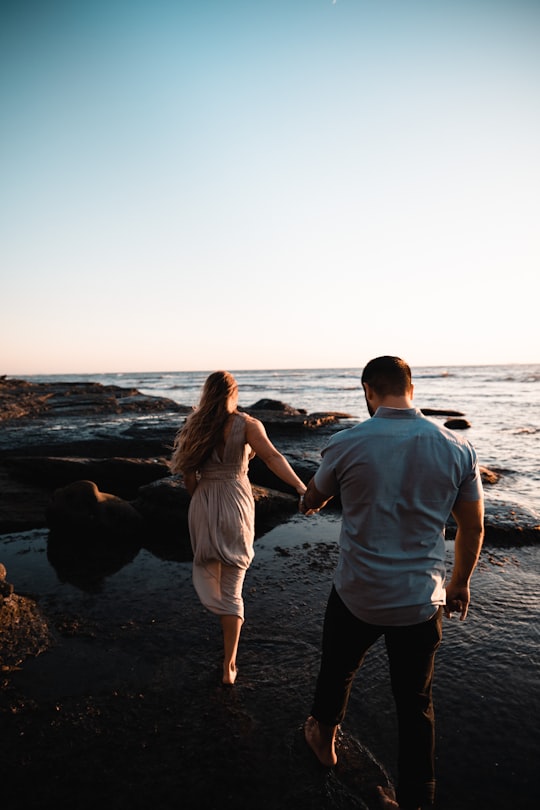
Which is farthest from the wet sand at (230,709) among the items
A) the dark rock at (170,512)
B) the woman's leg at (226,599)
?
the dark rock at (170,512)

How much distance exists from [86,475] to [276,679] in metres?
6.67

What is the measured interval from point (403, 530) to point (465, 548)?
0.45 metres

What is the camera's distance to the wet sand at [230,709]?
100 inches

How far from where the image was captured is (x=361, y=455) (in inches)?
84.7

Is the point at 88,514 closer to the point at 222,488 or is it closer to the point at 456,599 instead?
the point at 222,488

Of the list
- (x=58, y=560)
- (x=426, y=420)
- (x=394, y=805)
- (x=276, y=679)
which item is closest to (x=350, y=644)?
(x=394, y=805)

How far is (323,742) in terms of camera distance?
265cm

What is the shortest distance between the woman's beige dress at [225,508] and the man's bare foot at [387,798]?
159 centimetres

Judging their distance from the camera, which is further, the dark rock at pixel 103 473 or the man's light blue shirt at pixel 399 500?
the dark rock at pixel 103 473

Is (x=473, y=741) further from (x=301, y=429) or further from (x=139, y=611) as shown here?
(x=301, y=429)

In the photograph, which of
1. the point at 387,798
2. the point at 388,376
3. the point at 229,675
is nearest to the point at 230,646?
the point at 229,675

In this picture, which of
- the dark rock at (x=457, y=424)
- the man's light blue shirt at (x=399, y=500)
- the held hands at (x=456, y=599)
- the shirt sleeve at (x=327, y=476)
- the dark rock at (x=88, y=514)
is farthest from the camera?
the dark rock at (x=457, y=424)

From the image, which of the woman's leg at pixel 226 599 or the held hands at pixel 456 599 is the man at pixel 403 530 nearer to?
the held hands at pixel 456 599

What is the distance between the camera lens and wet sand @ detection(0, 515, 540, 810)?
2.55 meters
